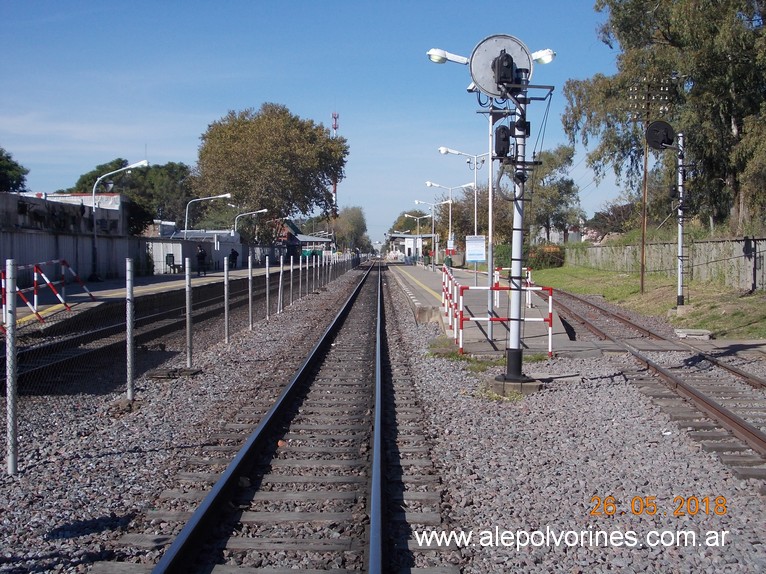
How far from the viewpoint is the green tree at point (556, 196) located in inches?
3971

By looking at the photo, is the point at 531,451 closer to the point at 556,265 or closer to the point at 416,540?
the point at 416,540

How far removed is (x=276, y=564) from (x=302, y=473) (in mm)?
2027

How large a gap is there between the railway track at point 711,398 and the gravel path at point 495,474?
0.27 m

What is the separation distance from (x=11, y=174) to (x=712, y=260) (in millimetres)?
71247

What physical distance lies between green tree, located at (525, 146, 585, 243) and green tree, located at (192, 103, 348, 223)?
30.7 meters

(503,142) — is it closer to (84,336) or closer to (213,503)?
(213,503)

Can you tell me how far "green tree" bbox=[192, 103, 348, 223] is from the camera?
2867 inches

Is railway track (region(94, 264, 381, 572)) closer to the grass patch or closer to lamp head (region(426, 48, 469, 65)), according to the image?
lamp head (region(426, 48, 469, 65))

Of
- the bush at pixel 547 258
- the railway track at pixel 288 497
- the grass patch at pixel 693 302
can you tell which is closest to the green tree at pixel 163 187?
the bush at pixel 547 258

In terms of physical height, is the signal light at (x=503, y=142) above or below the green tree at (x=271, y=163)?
below

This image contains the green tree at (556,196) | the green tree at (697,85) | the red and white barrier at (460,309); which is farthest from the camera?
the green tree at (556,196)

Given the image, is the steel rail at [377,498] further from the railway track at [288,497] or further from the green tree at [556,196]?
the green tree at [556,196]

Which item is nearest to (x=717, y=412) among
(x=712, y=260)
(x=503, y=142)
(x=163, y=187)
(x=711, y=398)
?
(x=711, y=398)

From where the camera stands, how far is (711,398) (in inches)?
422
